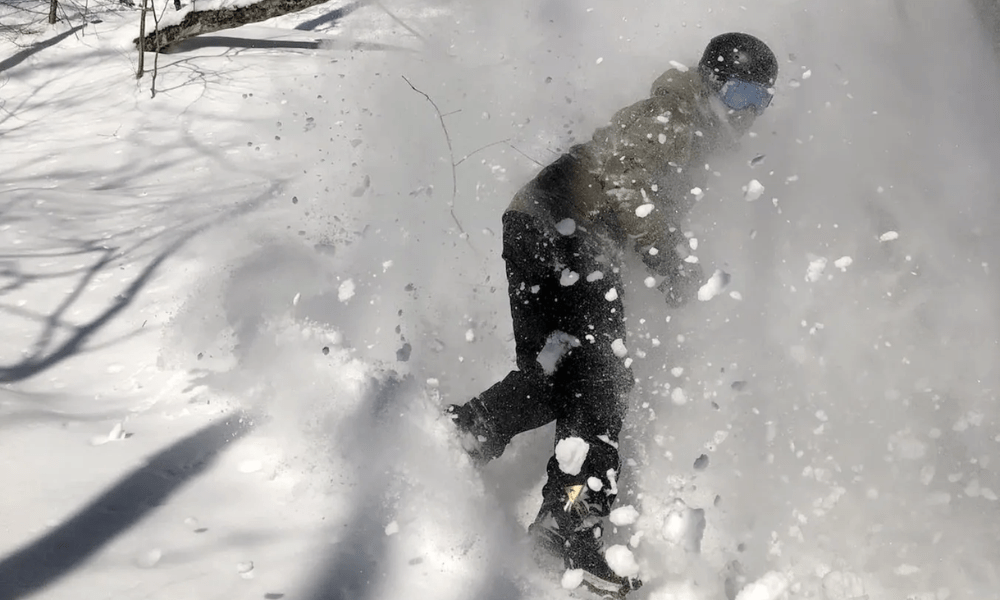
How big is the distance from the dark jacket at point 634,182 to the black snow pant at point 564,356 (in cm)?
10

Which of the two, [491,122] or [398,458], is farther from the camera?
[491,122]

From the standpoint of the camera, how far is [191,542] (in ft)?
6.32

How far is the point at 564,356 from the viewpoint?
7.50 feet

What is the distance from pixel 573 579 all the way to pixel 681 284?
1.16 metres

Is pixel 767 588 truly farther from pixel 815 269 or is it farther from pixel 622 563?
pixel 815 269

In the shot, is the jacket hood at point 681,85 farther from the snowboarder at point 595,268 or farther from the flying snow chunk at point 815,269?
the flying snow chunk at point 815,269

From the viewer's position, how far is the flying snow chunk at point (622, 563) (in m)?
2.04

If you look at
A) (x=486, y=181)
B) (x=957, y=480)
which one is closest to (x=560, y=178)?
(x=486, y=181)

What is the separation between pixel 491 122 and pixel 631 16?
1.11 m

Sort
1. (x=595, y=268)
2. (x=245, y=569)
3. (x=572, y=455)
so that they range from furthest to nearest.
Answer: (x=595, y=268) → (x=572, y=455) → (x=245, y=569)

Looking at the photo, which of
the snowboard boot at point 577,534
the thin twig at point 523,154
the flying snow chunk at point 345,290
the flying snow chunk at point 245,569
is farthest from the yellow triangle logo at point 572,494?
the thin twig at point 523,154

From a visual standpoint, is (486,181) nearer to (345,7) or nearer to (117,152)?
(117,152)

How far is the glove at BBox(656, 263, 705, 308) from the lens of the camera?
2529 millimetres

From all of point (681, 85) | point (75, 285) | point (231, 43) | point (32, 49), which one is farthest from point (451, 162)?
point (32, 49)
